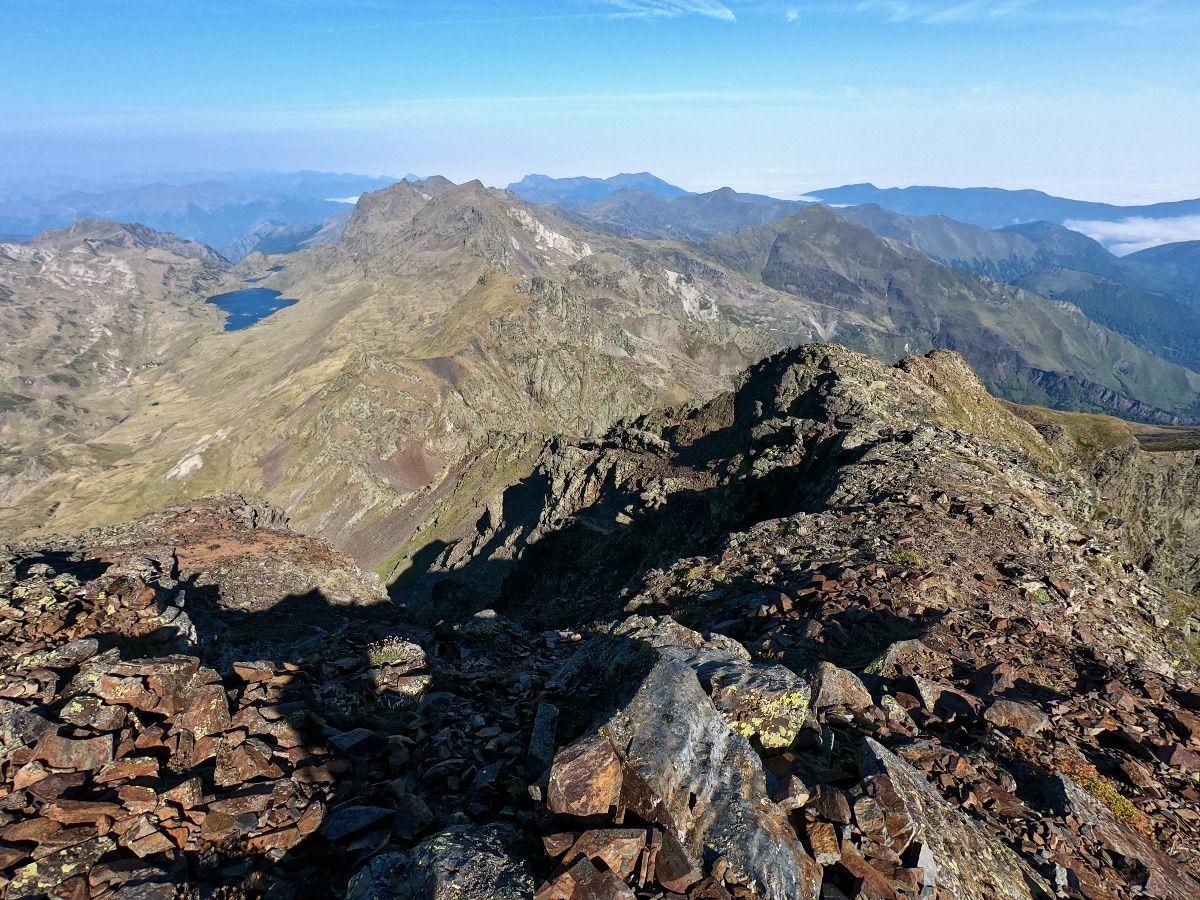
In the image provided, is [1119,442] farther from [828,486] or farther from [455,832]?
[455,832]

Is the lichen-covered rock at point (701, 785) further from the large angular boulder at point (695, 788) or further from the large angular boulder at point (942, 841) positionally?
the large angular boulder at point (942, 841)

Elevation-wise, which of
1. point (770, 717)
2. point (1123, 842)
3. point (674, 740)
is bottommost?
point (1123, 842)

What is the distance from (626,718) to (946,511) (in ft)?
73.7

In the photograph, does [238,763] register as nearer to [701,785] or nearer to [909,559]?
[701,785]

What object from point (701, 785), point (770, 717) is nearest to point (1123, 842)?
point (770, 717)

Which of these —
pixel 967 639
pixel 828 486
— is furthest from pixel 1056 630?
pixel 828 486

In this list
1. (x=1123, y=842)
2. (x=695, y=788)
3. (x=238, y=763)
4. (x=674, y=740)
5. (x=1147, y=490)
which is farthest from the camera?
(x=1147, y=490)

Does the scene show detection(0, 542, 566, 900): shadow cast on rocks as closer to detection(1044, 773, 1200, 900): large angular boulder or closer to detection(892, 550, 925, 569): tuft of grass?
detection(1044, 773, 1200, 900): large angular boulder

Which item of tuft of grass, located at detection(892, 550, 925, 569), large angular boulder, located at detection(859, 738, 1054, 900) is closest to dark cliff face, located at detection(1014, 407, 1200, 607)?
tuft of grass, located at detection(892, 550, 925, 569)

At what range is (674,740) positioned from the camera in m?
8.59

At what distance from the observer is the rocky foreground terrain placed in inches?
304

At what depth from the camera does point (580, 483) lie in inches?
2827

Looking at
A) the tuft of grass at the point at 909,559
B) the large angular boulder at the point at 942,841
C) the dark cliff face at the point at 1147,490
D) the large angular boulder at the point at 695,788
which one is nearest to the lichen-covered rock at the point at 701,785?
the large angular boulder at the point at 695,788

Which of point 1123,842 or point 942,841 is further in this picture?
point 1123,842
